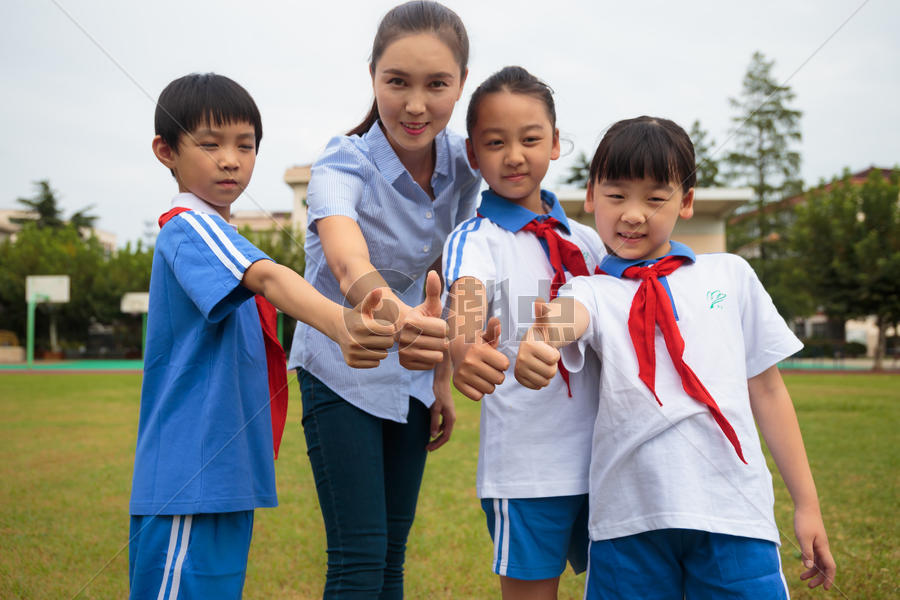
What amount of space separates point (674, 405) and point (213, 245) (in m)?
1.03

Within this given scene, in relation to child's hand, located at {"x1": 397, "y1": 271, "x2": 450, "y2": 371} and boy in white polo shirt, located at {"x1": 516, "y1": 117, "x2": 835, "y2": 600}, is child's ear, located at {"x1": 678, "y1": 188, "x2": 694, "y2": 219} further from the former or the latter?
child's hand, located at {"x1": 397, "y1": 271, "x2": 450, "y2": 371}

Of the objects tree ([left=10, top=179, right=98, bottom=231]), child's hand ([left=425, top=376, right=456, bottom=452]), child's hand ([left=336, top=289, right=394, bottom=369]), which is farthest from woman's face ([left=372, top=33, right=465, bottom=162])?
tree ([left=10, top=179, right=98, bottom=231])

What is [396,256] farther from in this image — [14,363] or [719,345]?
[14,363]

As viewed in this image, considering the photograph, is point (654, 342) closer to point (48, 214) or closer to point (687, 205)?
point (687, 205)

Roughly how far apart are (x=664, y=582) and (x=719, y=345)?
522 mm

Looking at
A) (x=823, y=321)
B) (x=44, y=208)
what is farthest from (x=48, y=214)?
(x=823, y=321)

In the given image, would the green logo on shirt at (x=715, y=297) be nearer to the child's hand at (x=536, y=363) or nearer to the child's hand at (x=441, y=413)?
the child's hand at (x=536, y=363)

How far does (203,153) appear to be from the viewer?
63.7 inches

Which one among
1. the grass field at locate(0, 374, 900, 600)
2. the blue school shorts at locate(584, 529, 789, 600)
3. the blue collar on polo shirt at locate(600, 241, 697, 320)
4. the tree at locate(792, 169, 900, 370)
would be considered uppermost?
the tree at locate(792, 169, 900, 370)

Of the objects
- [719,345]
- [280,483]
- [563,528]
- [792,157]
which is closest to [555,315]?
[719,345]

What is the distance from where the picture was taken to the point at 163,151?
66.1 inches

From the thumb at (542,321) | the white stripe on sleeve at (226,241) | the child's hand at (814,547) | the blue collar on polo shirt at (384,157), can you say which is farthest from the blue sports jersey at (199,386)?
the child's hand at (814,547)

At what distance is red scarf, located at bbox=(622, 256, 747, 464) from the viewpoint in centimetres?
140

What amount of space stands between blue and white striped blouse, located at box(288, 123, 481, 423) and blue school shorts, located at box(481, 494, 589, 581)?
41 centimetres
